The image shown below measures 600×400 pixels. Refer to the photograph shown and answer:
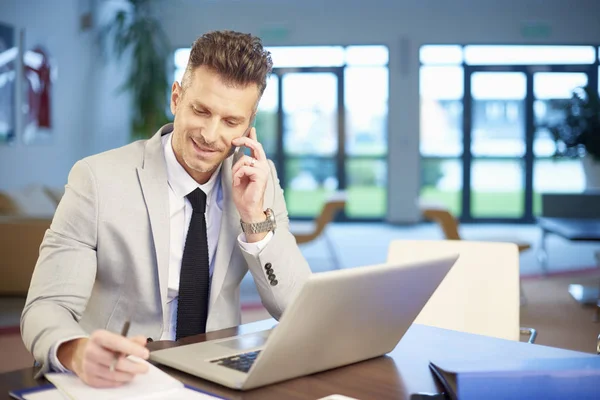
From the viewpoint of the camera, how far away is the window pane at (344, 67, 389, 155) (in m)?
11.1

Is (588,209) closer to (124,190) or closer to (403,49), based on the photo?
(403,49)

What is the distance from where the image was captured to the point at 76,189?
164cm

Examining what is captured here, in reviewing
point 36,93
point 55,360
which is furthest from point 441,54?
point 55,360

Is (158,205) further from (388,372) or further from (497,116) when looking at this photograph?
(497,116)

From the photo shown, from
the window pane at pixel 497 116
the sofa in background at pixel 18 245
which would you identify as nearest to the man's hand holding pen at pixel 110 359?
the sofa in background at pixel 18 245

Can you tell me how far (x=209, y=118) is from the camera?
1727 mm

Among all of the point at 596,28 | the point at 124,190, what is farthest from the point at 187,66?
the point at 596,28

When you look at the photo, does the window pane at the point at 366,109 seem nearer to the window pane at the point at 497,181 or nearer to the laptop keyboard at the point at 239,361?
the window pane at the point at 497,181

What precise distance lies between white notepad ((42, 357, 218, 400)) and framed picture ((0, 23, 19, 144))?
21.3 ft

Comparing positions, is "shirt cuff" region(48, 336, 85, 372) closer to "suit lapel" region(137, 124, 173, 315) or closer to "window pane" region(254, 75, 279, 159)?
"suit lapel" region(137, 124, 173, 315)

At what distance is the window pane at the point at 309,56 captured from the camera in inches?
436

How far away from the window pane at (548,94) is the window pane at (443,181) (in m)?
1.27

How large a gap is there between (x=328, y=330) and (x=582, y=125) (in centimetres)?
639

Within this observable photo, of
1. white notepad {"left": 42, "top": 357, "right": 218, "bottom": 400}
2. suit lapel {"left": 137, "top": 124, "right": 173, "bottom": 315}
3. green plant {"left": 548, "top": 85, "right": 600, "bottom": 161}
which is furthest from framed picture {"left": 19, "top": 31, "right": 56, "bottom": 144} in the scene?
white notepad {"left": 42, "top": 357, "right": 218, "bottom": 400}
